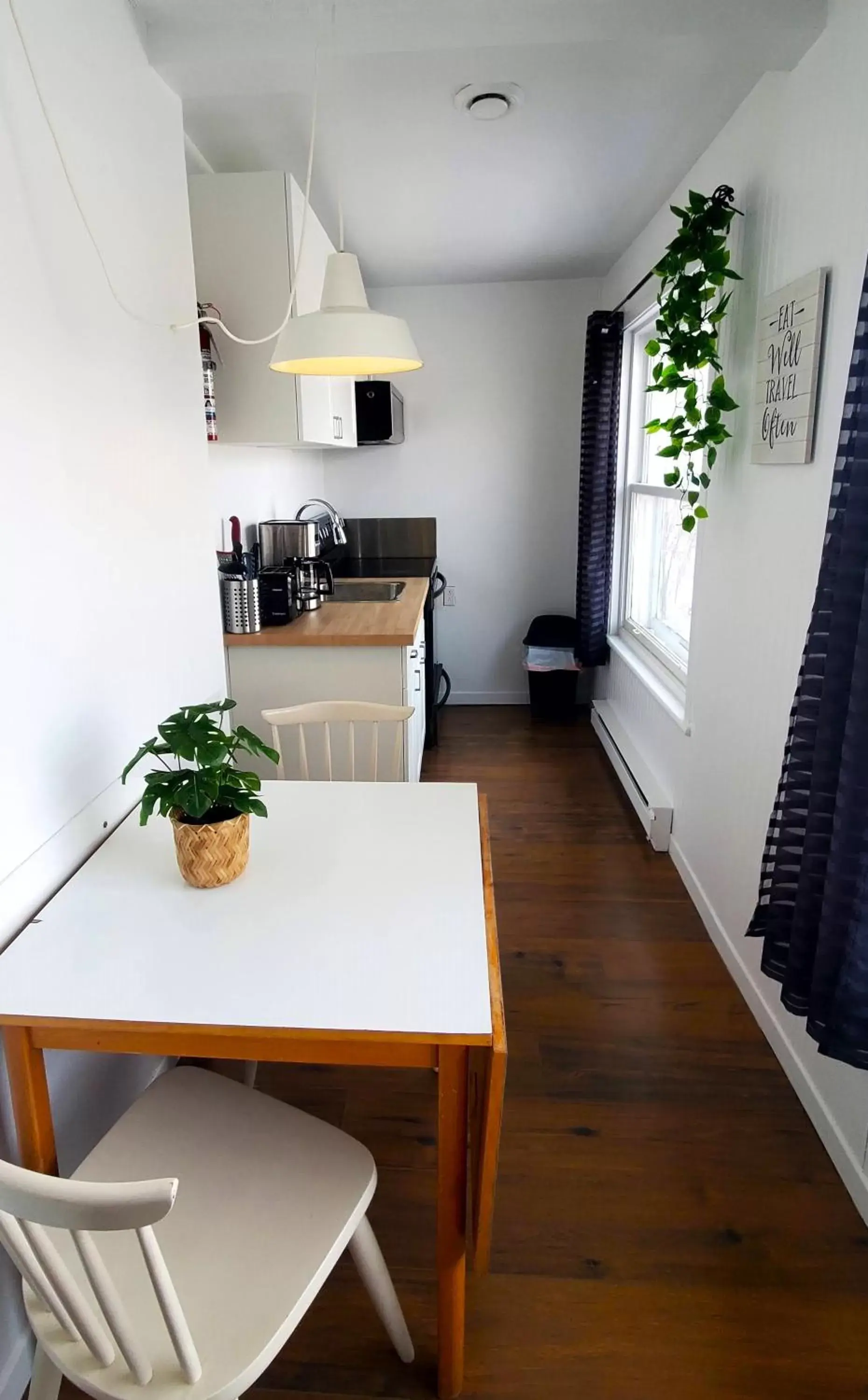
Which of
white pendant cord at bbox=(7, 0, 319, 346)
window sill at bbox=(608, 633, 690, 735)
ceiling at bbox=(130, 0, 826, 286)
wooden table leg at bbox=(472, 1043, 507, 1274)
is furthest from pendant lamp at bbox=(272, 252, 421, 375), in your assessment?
window sill at bbox=(608, 633, 690, 735)

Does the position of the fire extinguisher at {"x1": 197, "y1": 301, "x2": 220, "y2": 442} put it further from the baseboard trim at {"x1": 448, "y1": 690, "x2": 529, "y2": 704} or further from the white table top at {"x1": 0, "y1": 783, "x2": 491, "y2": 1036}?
the baseboard trim at {"x1": 448, "y1": 690, "x2": 529, "y2": 704}

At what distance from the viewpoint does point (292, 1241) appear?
3.70ft

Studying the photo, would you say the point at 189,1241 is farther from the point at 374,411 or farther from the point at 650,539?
the point at 374,411

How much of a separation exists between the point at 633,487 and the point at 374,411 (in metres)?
1.36

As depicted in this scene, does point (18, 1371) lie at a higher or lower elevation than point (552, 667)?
lower

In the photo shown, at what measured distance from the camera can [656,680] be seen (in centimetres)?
362

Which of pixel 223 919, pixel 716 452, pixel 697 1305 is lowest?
pixel 697 1305

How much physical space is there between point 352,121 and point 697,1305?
296 centimetres

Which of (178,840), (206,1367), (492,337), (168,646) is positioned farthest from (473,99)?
(206,1367)

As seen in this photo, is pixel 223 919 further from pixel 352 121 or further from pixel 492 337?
pixel 492 337

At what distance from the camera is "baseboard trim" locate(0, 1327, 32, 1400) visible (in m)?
1.32

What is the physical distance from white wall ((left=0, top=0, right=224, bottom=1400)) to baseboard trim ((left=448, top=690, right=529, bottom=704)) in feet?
10.5

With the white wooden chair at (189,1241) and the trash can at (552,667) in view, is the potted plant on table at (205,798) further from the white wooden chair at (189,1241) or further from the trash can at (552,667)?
the trash can at (552,667)

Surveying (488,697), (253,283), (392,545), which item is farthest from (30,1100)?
(488,697)
